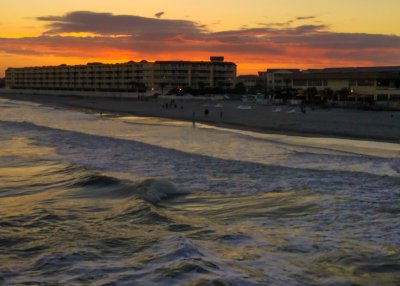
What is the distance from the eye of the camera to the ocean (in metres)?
6.55

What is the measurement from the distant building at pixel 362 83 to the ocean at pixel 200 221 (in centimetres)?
5531

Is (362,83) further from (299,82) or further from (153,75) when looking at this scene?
(153,75)

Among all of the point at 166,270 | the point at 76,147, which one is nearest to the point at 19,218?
the point at 166,270

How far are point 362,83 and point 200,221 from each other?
69710mm

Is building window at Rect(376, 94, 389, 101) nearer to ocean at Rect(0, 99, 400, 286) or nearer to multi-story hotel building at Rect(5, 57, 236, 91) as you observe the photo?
ocean at Rect(0, 99, 400, 286)

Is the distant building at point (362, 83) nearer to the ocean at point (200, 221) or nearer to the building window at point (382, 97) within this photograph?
the building window at point (382, 97)

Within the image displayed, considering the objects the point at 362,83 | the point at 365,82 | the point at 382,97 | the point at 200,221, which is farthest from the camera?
the point at 362,83

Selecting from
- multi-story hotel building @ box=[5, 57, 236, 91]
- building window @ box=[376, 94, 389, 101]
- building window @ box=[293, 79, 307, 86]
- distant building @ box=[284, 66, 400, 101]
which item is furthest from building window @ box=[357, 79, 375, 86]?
multi-story hotel building @ box=[5, 57, 236, 91]

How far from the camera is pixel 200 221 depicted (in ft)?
30.9

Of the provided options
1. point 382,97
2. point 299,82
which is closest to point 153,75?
point 299,82

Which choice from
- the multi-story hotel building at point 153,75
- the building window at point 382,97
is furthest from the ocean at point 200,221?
the multi-story hotel building at point 153,75

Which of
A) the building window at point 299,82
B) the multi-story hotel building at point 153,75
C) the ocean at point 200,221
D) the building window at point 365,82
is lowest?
the ocean at point 200,221

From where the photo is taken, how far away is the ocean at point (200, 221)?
655 centimetres

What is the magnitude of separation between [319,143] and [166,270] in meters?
21.0
